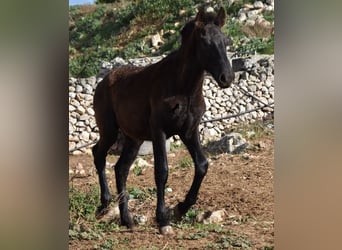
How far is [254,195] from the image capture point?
279cm

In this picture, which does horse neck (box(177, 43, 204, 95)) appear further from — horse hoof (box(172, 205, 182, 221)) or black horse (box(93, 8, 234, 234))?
horse hoof (box(172, 205, 182, 221))

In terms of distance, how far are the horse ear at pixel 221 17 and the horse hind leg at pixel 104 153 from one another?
831mm

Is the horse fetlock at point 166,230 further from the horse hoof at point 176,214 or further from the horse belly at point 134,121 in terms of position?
the horse belly at point 134,121

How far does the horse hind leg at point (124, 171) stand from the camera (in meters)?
2.93

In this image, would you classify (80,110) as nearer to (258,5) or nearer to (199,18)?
(199,18)

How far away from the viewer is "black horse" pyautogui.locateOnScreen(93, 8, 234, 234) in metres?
2.78

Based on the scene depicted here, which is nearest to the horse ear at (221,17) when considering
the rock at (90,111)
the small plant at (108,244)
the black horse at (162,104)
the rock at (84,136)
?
the black horse at (162,104)

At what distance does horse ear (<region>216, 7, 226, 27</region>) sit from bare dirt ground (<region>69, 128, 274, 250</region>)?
2.19 ft

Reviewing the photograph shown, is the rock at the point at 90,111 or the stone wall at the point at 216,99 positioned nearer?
the stone wall at the point at 216,99

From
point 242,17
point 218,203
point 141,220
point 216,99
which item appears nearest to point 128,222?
point 141,220

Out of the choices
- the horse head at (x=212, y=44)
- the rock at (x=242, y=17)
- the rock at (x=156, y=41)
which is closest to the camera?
the horse head at (x=212, y=44)

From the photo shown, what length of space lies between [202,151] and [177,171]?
0.59 feet
